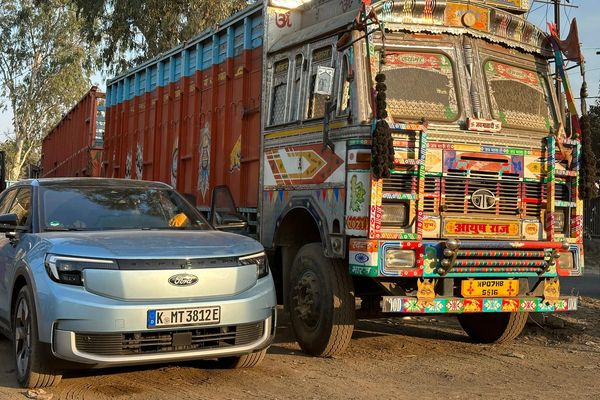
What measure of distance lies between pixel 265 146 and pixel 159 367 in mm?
2594

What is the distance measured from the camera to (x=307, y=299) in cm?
661

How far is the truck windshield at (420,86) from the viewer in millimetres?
6336

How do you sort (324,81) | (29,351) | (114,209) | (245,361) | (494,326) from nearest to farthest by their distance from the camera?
(29,351)
(245,361)
(114,209)
(324,81)
(494,326)

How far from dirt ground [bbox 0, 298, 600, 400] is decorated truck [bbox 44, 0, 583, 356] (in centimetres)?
40

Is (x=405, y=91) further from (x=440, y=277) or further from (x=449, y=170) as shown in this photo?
(x=440, y=277)

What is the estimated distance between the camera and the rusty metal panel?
15.5 meters

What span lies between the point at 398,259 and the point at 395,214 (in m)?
0.38

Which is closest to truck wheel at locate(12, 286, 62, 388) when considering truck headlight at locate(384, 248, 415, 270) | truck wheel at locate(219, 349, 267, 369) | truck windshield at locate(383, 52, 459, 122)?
truck wheel at locate(219, 349, 267, 369)

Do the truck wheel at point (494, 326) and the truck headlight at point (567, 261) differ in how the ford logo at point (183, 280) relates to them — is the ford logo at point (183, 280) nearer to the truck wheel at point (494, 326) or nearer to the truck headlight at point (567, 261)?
the truck headlight at point (567, 261)

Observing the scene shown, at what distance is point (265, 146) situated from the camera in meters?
7.56

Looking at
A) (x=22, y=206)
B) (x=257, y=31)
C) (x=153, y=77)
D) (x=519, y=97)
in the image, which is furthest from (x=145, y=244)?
(x=153, y=77)

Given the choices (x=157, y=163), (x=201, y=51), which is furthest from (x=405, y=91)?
(x=157, y=163)

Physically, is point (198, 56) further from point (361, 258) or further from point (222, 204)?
point (361, 258)

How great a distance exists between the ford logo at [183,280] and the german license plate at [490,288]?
2462 millimetres
